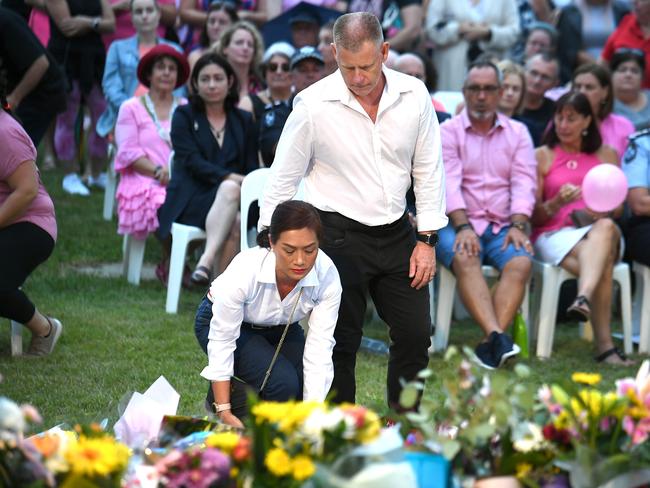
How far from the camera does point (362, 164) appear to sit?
4.92 metres

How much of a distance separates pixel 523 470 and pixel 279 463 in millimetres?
707

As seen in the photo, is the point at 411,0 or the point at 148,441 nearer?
the point at 148,441

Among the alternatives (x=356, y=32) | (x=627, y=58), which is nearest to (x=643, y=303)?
(x=627, y=58)

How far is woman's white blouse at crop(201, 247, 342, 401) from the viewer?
464 centimetres

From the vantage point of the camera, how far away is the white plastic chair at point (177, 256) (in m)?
7.73

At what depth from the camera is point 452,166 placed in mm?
7504

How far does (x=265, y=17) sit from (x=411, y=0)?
131 cm

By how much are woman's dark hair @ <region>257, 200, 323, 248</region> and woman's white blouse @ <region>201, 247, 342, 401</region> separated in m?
0.19

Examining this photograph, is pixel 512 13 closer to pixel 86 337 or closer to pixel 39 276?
pixel 39 276

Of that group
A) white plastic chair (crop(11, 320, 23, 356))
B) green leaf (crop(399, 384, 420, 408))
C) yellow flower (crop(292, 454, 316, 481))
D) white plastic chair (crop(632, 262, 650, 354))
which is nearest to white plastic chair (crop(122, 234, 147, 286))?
white plastic chair (crop(11, 320, 23, 356))

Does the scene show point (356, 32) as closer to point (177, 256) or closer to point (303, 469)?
point (303, 469)

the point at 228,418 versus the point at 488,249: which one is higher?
the point at 488,249

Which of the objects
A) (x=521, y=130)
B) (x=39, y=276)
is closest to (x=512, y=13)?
(x=521, y=130)

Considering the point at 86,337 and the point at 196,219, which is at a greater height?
the point at 196,219
